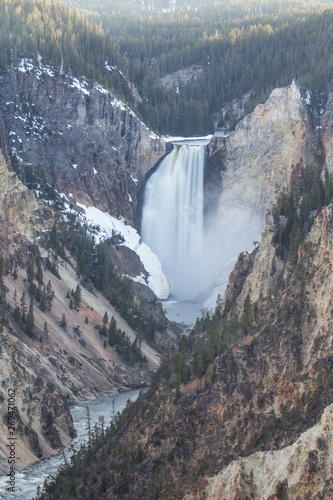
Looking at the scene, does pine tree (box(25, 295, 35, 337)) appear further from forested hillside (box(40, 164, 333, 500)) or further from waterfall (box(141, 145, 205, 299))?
waterfall (box(141, 145, 205, 299))

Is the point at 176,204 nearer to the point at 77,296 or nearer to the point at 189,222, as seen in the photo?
the point at 189,222

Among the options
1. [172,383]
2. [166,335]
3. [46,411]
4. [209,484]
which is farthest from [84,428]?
[166,335]

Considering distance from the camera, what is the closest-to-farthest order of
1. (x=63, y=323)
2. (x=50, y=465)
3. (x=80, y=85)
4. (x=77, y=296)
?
(x=50, y=465)
(x=63, y=323)
(x=77, y=296)
(x=80, y=85)

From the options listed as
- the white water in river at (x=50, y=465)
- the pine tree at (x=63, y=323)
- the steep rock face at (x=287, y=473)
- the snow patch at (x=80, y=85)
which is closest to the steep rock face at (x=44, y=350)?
the pine tree at (x=63, y=323)

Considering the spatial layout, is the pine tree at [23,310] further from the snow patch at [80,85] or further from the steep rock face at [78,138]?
the snow patch at [80,85]

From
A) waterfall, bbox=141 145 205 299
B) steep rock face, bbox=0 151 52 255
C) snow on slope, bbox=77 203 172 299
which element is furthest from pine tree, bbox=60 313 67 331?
waterfall, bbox=141 145 205 299

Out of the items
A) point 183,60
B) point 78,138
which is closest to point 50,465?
point 78,138

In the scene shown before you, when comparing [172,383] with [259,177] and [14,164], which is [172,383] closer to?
[14,164]
